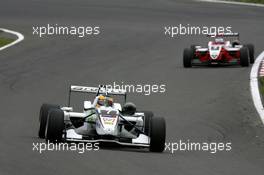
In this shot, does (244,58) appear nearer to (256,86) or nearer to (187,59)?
(187,59)

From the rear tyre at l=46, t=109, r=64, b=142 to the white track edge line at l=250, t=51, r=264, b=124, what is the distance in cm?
437

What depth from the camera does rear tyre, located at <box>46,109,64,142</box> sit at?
44.8 ft

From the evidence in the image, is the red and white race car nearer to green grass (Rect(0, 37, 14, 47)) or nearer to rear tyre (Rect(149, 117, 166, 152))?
green grass (Rect(0, 37, 14, 47))

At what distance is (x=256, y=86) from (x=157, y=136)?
24.1 ft

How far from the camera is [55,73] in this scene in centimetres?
2392

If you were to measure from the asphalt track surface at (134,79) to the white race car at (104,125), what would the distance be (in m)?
0.29

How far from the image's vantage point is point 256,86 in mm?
20703

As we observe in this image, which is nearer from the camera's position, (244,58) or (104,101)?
(104,101)

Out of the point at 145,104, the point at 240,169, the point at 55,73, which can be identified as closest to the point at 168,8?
the point at 55,73

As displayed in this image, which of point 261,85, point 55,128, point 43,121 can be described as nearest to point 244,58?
point 261,85

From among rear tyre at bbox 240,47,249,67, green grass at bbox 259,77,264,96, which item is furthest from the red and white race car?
green grass at bbox 259,77,264,96

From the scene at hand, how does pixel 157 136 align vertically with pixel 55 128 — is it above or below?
below

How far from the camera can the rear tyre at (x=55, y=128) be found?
13656 mm

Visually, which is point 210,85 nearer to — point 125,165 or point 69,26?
point 125,165
